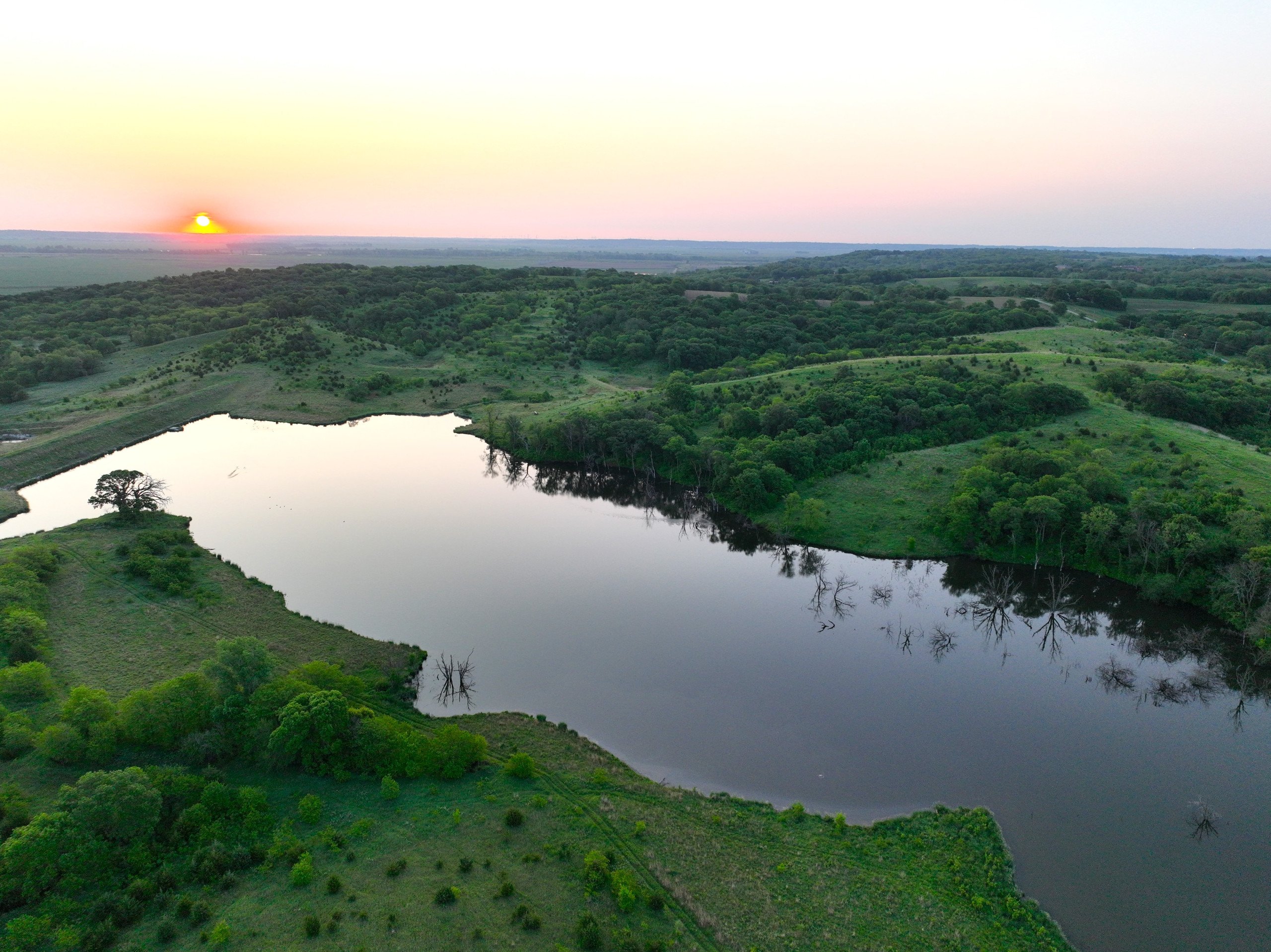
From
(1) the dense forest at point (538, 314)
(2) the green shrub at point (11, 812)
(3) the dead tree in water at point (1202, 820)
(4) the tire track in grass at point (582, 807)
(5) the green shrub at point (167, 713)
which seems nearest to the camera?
(4) the tire track in grass at point (582, 807)

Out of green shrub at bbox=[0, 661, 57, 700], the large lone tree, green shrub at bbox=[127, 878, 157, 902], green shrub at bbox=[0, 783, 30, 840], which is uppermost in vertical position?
the large lone tree

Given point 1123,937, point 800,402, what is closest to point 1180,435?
point 800,402

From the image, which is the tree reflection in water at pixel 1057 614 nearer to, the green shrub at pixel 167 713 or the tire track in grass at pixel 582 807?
the tire track in grass at pixel 582 807

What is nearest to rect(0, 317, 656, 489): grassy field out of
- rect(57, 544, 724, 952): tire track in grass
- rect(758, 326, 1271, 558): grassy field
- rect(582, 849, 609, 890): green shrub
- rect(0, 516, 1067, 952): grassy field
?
rect(57, 544, 724, 952): tire track in grass

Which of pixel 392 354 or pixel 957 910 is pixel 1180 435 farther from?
pixel 392 354

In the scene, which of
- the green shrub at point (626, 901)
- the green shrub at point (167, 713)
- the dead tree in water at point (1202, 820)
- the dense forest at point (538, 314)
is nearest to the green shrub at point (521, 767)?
the green shrub at point (626, 901)

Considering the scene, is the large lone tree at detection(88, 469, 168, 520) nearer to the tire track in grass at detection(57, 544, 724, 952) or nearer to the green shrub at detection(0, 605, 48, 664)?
the tire track in grass at detection(57, 544, 724, 952)
